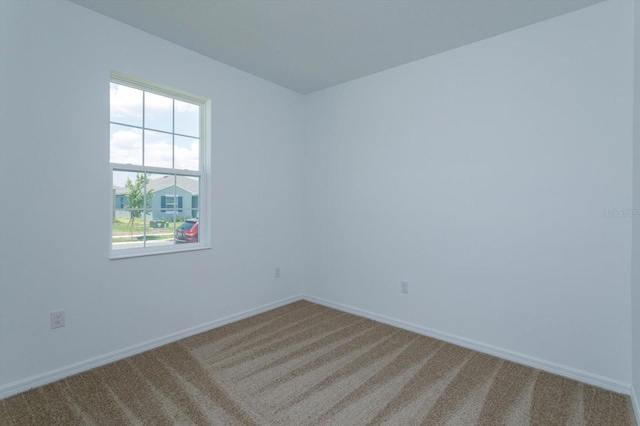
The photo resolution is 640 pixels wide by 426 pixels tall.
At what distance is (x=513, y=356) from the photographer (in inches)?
101

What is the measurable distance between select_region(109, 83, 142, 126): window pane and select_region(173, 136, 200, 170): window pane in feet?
1.25

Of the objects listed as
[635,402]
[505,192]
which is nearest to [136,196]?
[505,192]

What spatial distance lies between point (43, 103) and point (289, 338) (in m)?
2.61

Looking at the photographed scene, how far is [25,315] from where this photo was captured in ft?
6.99

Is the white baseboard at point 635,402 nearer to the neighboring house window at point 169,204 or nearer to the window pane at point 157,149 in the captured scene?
the neighboring house window at point 169,204

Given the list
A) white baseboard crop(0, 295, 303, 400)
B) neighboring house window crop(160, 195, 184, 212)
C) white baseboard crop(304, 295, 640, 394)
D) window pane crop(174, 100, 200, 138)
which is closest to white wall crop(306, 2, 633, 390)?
white baseboard crop(304, 295, 640, 394)

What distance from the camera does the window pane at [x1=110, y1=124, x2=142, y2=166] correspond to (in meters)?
2.61

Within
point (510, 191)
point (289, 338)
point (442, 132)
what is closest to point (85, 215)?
point (289, 338)

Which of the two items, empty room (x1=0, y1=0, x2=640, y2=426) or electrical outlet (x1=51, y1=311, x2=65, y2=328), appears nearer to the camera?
empty room (x1=0, y1=0, x2=640, y2=426)

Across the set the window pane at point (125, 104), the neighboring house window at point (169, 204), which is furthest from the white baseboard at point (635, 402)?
the window pane at point (125, 104)

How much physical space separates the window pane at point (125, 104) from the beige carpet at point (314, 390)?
6.39 ft

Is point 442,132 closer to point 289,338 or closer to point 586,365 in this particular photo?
point 586,365

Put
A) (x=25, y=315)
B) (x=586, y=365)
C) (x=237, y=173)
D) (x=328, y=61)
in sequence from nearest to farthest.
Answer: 1. (x=25, y=315)
2. (x=586, y=365)
3. (x=328, y=61)
4. (x=237, y=173)

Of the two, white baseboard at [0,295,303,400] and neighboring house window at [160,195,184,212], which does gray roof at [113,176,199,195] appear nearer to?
neighboring house window at [160,195,184,212]
